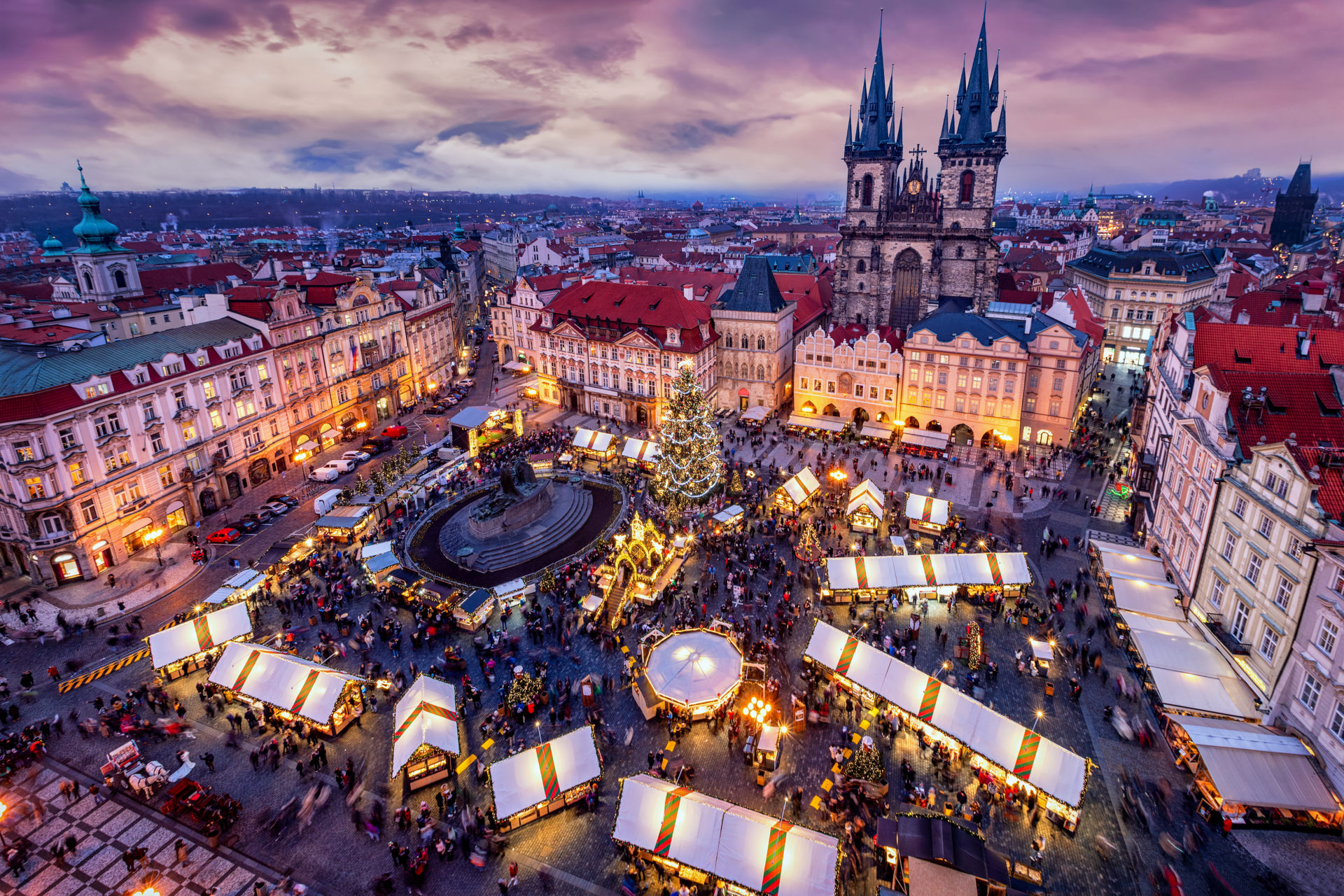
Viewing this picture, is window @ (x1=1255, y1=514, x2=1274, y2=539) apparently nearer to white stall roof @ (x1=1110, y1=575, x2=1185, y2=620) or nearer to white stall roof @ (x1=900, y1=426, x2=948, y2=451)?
white stall roof @ (x1=1110, y1=575, x2=1185, y2=620)

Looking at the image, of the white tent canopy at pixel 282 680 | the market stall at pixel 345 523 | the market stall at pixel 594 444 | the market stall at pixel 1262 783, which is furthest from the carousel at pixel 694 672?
the market stall at pixel 594 444

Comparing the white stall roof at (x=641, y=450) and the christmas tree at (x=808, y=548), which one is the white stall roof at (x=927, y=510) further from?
the white stall roof at (x=641, y=450)

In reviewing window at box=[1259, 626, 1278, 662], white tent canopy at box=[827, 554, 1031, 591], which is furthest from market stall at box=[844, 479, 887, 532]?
window at box=[1259, 626, 1278, 662]

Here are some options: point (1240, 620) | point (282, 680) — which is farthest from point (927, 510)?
point (282, 680)

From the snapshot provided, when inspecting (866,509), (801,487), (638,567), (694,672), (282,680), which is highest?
(801,487)

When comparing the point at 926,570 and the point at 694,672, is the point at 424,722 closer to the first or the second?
the point at 694,672

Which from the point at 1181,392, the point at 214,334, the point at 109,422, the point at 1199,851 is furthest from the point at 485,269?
the point at 1199,851
